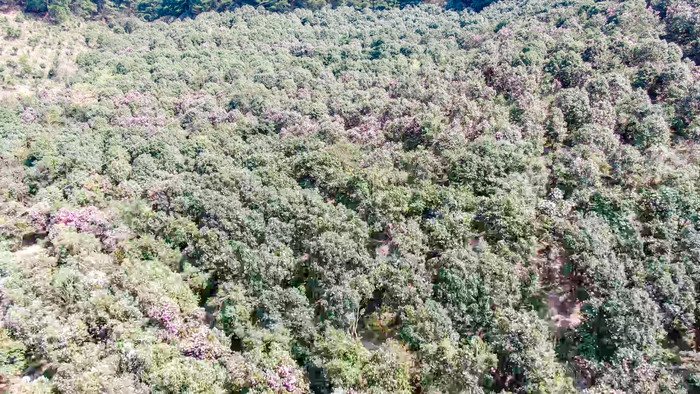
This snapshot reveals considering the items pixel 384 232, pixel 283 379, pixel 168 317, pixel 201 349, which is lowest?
pixel 201 349

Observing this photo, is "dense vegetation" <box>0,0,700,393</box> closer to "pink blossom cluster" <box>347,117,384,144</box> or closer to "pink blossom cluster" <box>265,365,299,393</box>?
"pink blossom cluster" <box>265,365,299,393</box>

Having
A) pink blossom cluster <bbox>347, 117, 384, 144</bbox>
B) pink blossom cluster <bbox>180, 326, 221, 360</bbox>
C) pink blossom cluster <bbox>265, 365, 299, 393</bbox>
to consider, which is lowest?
pink blossom cluster <bbox>180, 326, 221, 360</bbox>

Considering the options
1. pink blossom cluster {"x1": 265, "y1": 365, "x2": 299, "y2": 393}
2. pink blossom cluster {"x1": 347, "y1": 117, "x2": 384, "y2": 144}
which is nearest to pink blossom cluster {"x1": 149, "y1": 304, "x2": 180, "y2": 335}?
pink blossom cluster {"x1": 265, "y1": 365, "x2": 299, "y2": 393}

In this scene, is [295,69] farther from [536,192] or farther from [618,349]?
[618,349]

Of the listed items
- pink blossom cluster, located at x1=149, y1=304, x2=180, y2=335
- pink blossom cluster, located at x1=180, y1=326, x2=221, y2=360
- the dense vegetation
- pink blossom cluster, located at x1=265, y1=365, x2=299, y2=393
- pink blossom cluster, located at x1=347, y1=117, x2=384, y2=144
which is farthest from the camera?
pink blossom cluster, located at x1=347, y1=117, x2=384, y2=144

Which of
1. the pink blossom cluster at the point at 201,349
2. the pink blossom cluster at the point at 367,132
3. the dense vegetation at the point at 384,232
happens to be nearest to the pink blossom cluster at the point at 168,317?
the dense vegetation at the point at 384,232

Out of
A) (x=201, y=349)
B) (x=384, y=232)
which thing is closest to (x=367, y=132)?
(x=384, y=232)

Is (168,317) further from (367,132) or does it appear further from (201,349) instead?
(367,132)
